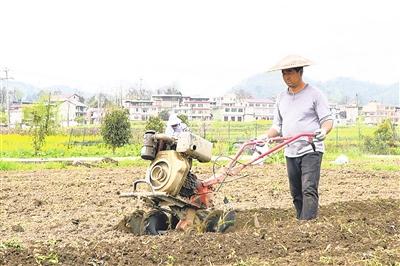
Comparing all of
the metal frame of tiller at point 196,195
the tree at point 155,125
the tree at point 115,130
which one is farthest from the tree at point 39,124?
the metal frame of tiller at point 196,195

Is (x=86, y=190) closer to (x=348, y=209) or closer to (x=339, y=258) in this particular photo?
(x=348, y=209)

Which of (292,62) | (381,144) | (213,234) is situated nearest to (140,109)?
(381,144)

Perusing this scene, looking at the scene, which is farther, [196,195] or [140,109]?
[140,109]

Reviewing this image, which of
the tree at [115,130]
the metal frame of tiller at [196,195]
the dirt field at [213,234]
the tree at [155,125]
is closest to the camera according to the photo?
the dirt field at [213,234]

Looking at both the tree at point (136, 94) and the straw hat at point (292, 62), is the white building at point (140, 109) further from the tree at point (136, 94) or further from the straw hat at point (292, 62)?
the straw hat at point (292, 62)

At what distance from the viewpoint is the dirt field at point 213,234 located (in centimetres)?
521

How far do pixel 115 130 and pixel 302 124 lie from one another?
82.3 ft

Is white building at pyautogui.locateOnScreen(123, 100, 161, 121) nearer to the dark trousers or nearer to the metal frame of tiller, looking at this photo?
the metal frame of tiller

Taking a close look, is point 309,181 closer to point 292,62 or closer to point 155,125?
point 292,62

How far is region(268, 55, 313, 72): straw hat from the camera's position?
6797 mm

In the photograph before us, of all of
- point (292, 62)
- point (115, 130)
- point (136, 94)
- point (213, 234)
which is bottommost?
point (213, 234)

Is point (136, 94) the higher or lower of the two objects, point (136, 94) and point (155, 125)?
the higher

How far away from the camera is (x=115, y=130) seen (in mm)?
31625

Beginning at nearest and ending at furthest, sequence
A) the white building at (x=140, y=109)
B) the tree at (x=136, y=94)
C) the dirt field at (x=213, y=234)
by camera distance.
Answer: the dirt field at (x=213, y=234), the white building at (x=140, y=109), the tree at (x=136, y=94)
